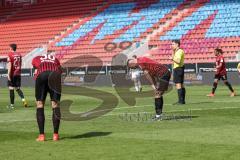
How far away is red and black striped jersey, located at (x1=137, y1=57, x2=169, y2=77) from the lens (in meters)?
15.4

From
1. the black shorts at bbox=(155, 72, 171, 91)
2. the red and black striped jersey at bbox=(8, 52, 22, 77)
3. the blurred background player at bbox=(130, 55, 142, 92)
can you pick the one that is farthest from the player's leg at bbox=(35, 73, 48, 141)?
the blurred background player at bbox=(130, 55, 142, 92)

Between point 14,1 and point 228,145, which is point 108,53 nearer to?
point 14,1

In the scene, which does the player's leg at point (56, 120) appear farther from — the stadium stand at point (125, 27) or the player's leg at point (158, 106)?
the stadium stand at point (125, 27)

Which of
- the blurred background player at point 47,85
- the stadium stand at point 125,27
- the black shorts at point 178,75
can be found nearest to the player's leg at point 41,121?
the blurred background player at point 47,85

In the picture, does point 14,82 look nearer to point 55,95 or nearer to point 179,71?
point 179,71

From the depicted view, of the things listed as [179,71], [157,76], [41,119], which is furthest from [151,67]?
[179,71]

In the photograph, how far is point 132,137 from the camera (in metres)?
11.7

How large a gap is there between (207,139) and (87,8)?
42.2m

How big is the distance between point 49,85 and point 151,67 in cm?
444

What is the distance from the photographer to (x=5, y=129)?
1371 centimetres

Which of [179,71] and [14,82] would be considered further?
[14,82]

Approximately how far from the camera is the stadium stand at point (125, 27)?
41938mm

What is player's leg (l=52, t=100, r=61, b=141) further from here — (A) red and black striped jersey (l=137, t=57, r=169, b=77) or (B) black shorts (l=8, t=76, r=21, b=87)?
(B) black shorts (l=8, t=76, r=21, b=87)

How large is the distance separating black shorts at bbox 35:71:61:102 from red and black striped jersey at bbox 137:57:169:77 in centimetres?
398
